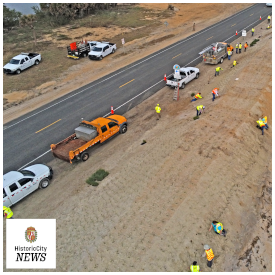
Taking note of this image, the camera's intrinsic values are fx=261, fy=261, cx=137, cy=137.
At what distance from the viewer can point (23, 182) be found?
14617 millimetres

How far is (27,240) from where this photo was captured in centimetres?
1130

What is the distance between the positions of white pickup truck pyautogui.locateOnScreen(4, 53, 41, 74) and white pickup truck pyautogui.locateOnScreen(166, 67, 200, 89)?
691 inches

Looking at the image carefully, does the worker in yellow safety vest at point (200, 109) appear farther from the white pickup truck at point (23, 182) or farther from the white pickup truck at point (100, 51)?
the white pickup truck at point (100, 51)

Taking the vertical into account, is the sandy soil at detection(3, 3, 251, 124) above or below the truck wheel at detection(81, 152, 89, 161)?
above

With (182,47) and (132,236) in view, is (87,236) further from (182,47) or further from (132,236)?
(182,47)

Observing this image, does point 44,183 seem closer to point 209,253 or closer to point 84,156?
point 84,156

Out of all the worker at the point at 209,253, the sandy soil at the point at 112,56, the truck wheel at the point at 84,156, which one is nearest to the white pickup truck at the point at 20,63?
the sandy soil at the point at 112,56

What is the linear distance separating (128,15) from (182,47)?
2282 centimetres

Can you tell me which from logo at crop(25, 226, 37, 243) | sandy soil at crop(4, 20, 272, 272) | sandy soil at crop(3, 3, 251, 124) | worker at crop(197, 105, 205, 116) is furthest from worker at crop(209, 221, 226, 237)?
sandy soil at crop(3, 3, 251, 124)

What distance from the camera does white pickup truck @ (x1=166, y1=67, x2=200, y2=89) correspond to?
25.8m

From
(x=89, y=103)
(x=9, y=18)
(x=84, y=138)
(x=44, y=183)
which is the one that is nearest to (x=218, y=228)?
(x=44, y=183)

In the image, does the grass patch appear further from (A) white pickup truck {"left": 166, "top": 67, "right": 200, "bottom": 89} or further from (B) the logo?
(A) white pickup truck {"left": 166, "top": 67, "right": 200, "bottom": 89}

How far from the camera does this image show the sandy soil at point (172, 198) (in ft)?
34.9

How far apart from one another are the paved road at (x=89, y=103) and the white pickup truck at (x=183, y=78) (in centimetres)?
142
